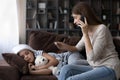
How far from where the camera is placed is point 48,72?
279cm

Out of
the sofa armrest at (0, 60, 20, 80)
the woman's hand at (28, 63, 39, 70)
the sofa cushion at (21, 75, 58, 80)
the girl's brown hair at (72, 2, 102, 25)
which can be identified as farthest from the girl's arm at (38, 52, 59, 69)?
the girl's brown hair at (72, 2, 102, 25)

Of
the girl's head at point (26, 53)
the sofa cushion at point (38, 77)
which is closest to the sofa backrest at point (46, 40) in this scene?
the girl's head at point (26, 53)

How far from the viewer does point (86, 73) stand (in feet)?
7.20

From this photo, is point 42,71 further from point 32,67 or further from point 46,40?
point 46,40

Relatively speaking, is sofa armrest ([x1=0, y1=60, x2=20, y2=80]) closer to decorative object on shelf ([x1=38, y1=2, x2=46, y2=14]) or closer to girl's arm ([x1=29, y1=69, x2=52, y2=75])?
girl's arm ([x1=29, y1=69, x2=52, y2=75])

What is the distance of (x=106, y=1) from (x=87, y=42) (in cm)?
386

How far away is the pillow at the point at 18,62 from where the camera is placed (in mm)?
2707

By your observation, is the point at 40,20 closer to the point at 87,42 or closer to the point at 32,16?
the point at 32,16

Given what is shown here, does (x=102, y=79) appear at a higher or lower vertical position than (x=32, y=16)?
lower

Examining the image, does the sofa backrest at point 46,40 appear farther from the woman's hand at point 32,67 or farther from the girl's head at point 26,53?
the woman's hand at point 32,67

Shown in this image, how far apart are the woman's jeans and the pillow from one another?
56 cm

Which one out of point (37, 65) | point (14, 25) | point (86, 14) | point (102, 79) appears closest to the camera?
point (102, 79)

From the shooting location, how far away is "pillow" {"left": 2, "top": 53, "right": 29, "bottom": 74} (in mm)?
2707

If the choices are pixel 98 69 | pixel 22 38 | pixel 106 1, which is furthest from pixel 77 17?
pixel 106 1
